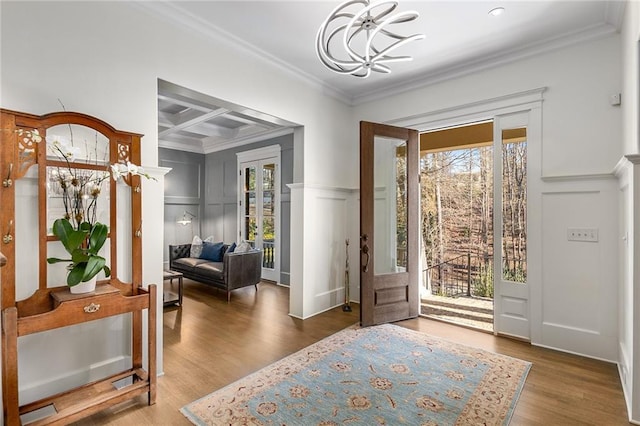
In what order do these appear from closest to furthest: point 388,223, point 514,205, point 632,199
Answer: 1. point 632,199
2. point 514,205
3. point 388,223

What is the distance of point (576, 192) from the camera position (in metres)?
3.08

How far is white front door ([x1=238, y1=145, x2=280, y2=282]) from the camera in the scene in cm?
642

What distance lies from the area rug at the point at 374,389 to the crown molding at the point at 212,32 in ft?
9.94

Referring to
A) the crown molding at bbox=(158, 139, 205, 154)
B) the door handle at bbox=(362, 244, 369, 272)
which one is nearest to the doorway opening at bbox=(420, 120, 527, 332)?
the door handle at bbox=(362, 244, 369, 272)

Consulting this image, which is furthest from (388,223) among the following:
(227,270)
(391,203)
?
(227,270)

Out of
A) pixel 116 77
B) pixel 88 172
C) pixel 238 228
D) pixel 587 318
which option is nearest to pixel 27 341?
pixel 88 172

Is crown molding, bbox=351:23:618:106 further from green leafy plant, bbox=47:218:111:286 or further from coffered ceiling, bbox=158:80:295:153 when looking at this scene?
green leafy plant, bbox=47:218:111:286

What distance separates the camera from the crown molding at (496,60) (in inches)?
118

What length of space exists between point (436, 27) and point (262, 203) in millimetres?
4651

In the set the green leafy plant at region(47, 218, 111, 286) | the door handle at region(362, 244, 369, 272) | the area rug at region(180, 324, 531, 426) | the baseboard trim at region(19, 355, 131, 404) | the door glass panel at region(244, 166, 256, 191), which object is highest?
the door glass panel at region(244, 166, 256, 191)

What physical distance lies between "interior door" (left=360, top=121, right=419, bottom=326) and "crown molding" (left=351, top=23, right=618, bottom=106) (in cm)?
66

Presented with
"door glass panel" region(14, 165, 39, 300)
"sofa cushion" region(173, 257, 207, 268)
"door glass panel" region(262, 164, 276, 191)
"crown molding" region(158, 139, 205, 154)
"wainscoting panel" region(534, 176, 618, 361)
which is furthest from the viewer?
"crown molding" region(158, 139, 205, 154)

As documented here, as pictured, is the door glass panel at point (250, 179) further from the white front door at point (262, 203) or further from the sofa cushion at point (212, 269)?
the sofa cushion at point (212, 269)

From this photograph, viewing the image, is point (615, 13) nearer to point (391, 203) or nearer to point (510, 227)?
point (510, 227)
